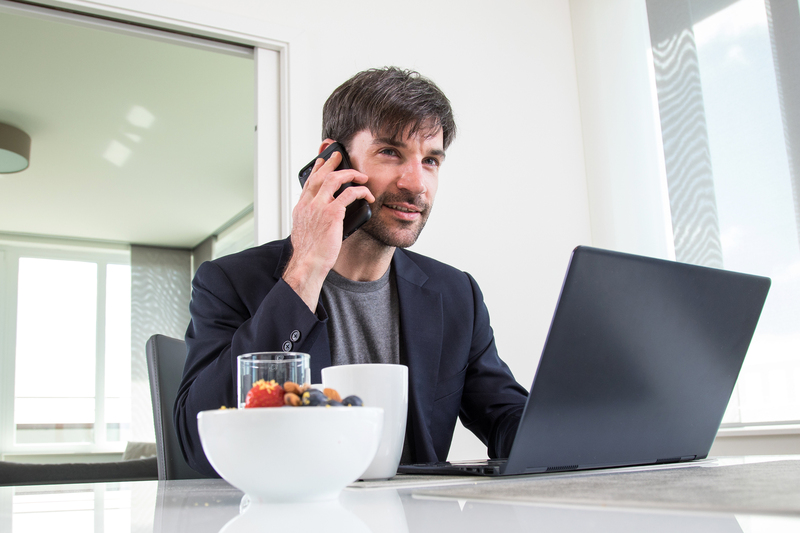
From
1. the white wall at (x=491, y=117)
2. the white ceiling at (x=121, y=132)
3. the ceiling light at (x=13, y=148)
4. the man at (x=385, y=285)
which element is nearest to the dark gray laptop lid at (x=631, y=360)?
the man at (x=385, y=285)

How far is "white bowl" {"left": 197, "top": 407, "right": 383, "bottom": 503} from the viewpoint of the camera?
18.8 inches

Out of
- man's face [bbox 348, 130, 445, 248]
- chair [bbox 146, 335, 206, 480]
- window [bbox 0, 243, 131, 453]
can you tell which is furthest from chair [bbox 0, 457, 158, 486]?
window [bbox 0, 243, 131, 453]

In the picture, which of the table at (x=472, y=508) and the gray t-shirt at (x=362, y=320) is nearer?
the table at (x=472, y=508)

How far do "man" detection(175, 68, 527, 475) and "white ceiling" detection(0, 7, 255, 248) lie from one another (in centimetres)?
136

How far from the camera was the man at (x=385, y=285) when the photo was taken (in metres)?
1.25

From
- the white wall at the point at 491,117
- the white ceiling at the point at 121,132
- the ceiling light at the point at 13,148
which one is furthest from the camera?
the ceiling light at the point at 13,148

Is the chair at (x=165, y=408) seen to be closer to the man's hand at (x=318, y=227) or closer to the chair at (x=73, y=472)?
the man's hand at (x=318, y=227)

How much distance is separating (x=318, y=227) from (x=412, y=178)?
29cm

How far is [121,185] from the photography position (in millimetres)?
6012

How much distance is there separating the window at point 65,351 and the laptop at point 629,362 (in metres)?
7.34

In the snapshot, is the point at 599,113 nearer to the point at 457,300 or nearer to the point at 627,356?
the point at 457,300

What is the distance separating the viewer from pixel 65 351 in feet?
23.7

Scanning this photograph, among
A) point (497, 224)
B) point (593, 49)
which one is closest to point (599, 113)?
point (593, 49)

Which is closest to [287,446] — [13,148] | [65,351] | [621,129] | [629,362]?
[629,362]
